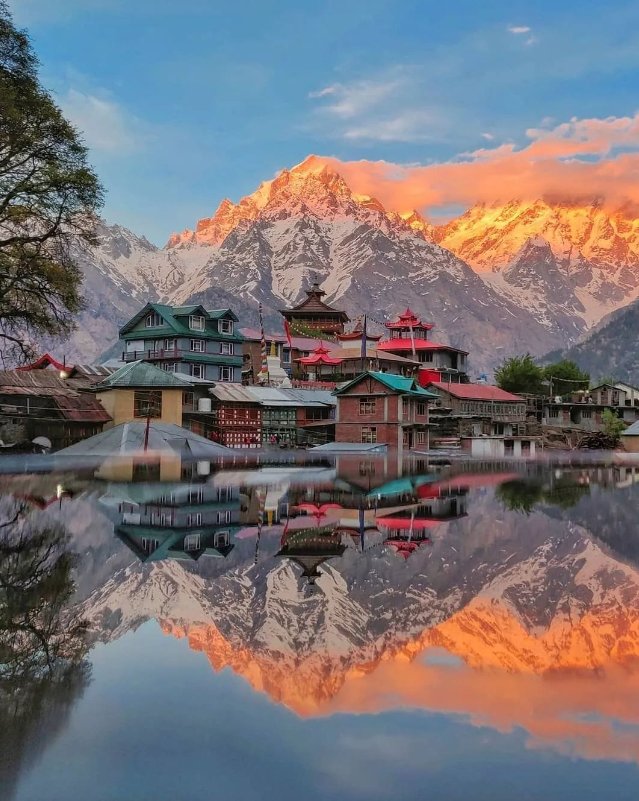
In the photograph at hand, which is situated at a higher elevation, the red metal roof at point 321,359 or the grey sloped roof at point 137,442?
the red metal roof at point 321,359

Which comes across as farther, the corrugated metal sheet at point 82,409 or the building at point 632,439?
the building at point 632,439

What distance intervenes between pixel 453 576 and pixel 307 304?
407 feet

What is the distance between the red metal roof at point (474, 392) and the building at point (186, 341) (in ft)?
75.3

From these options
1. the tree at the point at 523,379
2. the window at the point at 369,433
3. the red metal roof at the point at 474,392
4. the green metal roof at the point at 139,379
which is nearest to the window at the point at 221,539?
the green metal roof at the point at 139,379

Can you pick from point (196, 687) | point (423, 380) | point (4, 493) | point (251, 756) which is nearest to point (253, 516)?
point (4, 493)

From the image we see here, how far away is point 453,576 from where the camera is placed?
33.5 feet

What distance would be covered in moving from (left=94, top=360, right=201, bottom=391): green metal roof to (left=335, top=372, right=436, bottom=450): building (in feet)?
51.5

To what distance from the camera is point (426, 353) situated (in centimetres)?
9781

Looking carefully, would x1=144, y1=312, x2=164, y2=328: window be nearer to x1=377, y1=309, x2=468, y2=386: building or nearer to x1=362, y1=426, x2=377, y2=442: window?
x1=362, y1=426, x2=377, y2=442: window

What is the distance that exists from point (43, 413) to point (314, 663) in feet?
145

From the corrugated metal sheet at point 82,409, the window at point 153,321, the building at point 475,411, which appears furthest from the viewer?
the building at point 475,411

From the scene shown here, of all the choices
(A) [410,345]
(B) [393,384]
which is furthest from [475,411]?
(B) [393,384]

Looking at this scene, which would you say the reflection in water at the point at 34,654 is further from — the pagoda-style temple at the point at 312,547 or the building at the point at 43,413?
the building at the point at 43,413

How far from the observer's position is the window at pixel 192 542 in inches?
461
